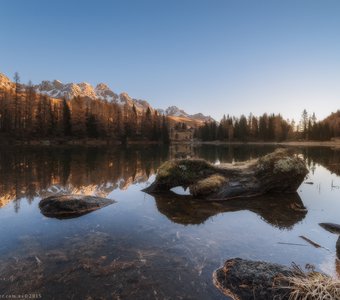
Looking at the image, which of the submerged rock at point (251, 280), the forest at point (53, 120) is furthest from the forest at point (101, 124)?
the submerged rock at point (251, 280)

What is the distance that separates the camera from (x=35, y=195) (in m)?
12.5

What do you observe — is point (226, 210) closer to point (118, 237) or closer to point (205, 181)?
point (205, 181)

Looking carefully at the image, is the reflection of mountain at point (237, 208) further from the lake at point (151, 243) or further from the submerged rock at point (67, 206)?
the submerged rock at point (67, 206)

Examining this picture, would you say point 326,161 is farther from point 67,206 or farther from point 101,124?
point 101,124

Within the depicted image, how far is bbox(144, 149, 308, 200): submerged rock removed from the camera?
42.9 feet

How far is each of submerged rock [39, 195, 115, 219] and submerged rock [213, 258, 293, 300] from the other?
20.9 feet

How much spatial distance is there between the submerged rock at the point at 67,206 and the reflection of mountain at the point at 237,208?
2.99 meters

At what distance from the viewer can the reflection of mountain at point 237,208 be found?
9196 mm

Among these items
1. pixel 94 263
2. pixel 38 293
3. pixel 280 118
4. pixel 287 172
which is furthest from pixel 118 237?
pixel 280 118

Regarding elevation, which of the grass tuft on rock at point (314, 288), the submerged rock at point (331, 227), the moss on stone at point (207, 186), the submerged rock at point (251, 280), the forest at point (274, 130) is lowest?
the submerged rock at point (331, 227)

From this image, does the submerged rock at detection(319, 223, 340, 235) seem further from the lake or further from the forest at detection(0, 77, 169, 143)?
the forest at detection(0, 77, 169, 143)

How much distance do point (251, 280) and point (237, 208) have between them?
5972mm

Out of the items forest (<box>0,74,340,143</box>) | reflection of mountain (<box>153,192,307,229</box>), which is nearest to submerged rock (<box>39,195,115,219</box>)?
reflection of mountain (<box>153,192,307,229</box>)

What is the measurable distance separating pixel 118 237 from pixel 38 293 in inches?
115
